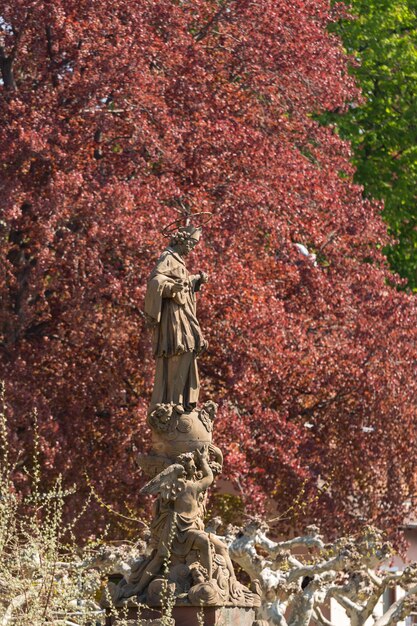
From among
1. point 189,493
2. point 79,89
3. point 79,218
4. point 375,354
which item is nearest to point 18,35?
point 79,89

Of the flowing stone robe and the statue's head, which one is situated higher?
the statue's head

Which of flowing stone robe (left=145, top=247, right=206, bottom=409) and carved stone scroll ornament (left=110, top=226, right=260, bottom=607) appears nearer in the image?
carved stone scroll ornament (left=110, top=226, right=260, bottom=607)

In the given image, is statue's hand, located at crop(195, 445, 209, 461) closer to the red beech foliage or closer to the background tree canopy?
the red beech foliage

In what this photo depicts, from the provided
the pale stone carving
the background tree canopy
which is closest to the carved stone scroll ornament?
the pale stone carving

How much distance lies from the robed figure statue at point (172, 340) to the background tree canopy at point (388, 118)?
15568mm

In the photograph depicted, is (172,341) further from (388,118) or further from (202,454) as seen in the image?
(388,118)

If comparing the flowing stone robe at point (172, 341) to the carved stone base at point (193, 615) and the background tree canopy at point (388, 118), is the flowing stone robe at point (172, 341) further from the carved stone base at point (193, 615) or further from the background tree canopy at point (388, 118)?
the background tree canopy at point (388, 118)

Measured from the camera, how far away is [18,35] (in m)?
23.3

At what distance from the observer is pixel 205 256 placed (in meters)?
22.5

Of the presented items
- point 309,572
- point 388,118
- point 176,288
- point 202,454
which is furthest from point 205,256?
point 388,118

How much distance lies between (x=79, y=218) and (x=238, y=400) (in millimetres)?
3246

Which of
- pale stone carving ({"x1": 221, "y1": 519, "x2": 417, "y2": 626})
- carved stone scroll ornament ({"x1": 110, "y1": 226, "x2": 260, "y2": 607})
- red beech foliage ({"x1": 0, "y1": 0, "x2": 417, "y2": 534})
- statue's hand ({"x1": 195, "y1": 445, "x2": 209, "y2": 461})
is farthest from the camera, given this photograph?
red beech foliage ({"x1": 0, "y1": 0, "x2": 417, "y2": 534})

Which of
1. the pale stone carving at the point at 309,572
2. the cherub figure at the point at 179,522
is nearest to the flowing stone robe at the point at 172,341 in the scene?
the cherub figure at the point at 179,522

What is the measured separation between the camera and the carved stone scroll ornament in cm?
1516
